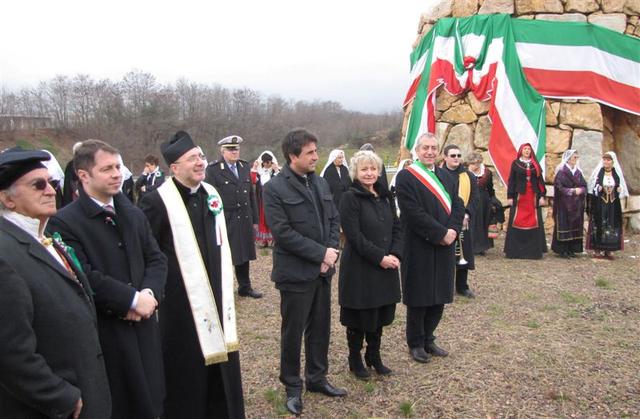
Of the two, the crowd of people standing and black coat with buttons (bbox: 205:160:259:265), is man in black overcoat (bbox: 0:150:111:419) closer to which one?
the crowd of people standing

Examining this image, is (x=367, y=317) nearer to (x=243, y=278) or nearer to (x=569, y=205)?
(x=243, y=278)

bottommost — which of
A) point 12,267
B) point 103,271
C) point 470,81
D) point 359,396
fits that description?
point 359,396

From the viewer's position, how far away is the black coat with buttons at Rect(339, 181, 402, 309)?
12.3 ft

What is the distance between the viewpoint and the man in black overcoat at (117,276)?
2.41 meters

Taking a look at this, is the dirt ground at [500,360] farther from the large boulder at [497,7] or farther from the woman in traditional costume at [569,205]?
the large boulder at [497,7]

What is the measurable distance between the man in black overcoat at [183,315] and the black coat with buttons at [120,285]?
282 mm

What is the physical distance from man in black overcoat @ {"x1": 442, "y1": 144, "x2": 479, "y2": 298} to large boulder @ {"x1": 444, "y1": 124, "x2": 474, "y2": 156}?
485cm

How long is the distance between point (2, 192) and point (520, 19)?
10564 millimetres

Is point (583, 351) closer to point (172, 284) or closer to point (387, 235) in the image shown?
point (387, 235)

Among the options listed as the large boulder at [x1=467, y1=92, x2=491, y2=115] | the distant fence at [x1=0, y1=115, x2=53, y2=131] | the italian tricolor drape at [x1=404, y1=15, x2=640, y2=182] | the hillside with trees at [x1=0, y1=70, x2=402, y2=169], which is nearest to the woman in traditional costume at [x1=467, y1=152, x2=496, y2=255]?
the italian tricolor drape at [x1=404, y1=15, x2=640, y2=182]

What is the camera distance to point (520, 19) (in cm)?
1032

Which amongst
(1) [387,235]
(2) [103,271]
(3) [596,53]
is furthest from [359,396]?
(3) [596,53]

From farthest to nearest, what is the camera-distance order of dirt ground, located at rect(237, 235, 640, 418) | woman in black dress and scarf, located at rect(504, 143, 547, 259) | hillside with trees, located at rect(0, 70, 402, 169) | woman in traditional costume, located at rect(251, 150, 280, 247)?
hillside with trees, located at rect(0, 70, 402, 169)
woman in traditional costume, located at rect(251, 150, 280, 247)
woman in black dress and scarf, located at rect(504, 143, 547, 259)
dirt ground, located at rect(237, 235, 640, 418)

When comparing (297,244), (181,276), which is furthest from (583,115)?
(181,276)
